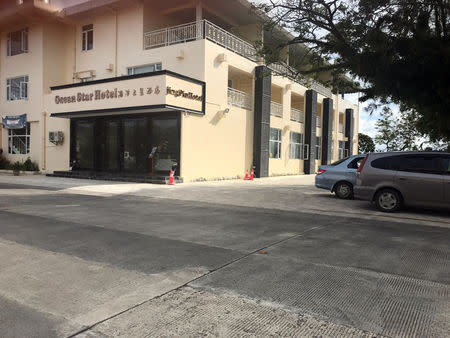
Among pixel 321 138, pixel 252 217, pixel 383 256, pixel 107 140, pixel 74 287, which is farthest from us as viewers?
pixel 321 138

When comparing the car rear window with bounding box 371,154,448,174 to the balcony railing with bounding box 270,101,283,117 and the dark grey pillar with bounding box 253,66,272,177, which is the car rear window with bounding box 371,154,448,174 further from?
the balcony railing with bounding box 270,101,283,117

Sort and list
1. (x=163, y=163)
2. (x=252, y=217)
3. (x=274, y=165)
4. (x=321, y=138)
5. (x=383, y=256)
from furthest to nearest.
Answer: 1. (x=321, y=138)
2. (x=274, y=165)
3. (x=163, y=163)
4. (x=252, y=217)
5. (x=383, y=256)

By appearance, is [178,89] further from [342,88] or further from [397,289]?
[397,289]

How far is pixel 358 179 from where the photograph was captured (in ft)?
32.7

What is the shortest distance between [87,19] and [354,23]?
19.0 meters

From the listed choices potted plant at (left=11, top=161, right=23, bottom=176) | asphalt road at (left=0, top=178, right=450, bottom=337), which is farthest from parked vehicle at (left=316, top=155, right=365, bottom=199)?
potted plant at (left=11, top=161, right=23, bottom=176)

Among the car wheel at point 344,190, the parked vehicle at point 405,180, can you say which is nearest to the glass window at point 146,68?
the car wheel at point 344,190

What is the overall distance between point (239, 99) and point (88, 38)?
10891mm

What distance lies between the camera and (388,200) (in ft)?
31.1

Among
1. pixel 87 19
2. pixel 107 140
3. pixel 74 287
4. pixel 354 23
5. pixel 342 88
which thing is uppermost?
pixel 87 19

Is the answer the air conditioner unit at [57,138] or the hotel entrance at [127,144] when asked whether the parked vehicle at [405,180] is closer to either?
the hotel entrance at [127,144]

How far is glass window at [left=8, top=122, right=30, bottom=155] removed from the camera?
A: 23.9 metres

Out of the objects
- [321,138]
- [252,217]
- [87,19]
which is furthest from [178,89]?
[321,138]

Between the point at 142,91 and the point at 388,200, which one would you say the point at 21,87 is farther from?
the point at 388,200
